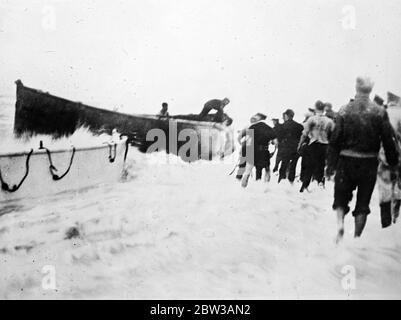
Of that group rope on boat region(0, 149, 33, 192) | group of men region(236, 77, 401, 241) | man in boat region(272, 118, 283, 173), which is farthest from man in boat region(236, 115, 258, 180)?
rope on boat region(0, 149, 33, 192)

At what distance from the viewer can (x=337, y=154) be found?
7.39 ft

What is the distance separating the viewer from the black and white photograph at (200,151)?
2.18m

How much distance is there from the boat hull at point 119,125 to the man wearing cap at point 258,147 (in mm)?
90

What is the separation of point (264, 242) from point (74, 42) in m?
1.34

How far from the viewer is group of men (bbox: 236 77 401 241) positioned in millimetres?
2238

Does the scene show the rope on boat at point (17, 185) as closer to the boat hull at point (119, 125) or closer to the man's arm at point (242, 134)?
the boat hull at point (119, 125)

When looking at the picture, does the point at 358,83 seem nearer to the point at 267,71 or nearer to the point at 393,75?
the point at 393,75

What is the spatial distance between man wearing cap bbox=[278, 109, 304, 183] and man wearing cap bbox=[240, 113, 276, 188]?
0.07m

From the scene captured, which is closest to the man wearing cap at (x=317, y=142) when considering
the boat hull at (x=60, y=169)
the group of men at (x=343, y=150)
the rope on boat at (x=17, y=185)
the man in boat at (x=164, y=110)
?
the group of men at (x=343, y=150)

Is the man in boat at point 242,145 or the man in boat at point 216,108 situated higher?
the man in boat at point 216,108

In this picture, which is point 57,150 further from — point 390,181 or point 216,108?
point 390,181

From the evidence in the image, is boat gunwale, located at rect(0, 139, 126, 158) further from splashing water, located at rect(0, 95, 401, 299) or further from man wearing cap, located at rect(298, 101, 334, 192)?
man wearing cap, located at rect(298, 101, 334, 192)

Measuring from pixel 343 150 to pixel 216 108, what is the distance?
26.0 inches

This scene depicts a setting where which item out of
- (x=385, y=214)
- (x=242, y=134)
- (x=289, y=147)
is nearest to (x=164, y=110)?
(x=242, y=134)
